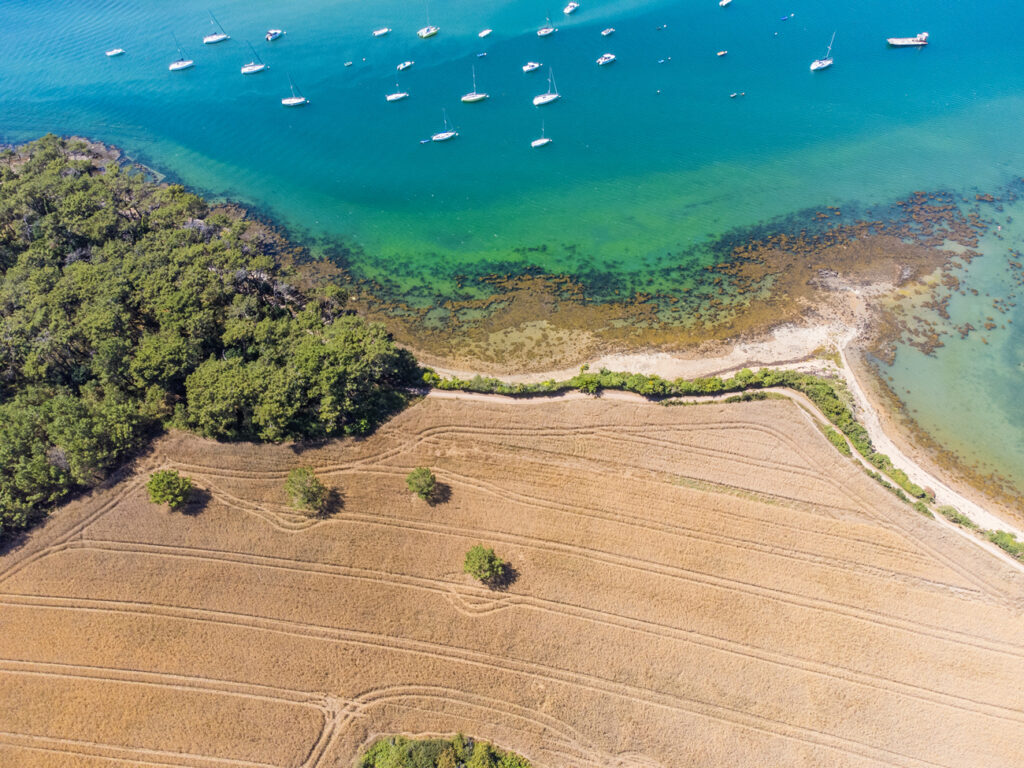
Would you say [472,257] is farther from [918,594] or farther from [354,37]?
[354,37]

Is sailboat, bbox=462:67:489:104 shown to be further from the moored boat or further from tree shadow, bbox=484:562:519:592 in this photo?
tree shadow, bbox=484:562:519:592

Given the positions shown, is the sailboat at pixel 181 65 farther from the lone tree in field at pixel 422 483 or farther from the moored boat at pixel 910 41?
the moored boat at pixel 910 41

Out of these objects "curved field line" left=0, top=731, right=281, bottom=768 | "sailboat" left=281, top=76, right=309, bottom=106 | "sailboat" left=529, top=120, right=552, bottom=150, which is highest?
"sailboat" left=281, top=76, right=309, bottom=106

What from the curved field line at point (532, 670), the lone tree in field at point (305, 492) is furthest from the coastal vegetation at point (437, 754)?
the lone tree in field at point (305, 492)

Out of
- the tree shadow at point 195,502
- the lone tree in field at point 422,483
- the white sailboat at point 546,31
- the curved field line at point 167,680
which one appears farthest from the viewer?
the white sailboat at point 546,31

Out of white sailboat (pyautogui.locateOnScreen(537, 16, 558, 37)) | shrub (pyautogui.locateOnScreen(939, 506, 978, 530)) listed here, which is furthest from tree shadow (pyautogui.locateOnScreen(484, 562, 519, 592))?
white sailboat (pyautogui.locateOnScreen(537, 16, 558, 37))

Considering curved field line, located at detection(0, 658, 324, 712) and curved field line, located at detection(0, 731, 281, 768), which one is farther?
curved field line, located at detection(0, 658, 324, 712)
